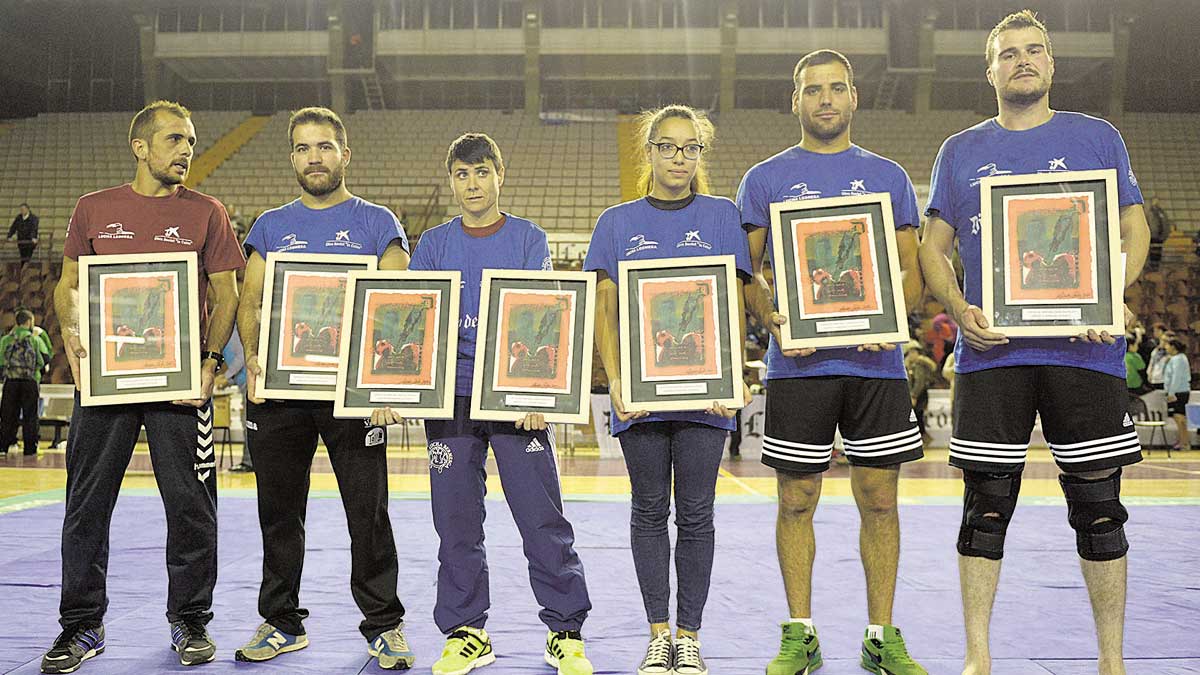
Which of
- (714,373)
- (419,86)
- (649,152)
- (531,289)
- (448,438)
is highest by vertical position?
(419,86)

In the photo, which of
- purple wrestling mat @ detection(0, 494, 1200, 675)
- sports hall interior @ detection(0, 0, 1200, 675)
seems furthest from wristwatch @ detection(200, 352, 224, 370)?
sports hall interior @ detection(0, 0, 1200, 675)

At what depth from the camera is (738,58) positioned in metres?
21.3

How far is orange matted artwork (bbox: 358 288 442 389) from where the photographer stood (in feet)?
9.42

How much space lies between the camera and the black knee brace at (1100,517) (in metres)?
2.54

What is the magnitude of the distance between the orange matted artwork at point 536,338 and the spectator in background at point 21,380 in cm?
936

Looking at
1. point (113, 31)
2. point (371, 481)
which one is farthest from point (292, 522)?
point (113, 31)

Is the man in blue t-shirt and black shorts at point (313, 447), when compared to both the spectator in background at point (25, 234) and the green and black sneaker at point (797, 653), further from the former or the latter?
the spectator in background at point (25, 234)

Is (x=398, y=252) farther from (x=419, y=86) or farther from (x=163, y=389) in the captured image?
(x=419, y=86)

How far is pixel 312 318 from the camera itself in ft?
9.86

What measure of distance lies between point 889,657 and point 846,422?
27.7 inches

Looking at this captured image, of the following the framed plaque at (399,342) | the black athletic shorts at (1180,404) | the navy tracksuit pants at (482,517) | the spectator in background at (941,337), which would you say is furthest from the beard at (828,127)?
the black athletic shorts at (1180,404)

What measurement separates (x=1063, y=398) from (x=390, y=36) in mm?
20520

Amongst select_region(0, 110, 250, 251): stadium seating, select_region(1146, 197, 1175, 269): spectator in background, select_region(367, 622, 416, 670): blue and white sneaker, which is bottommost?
select_region(367, 622, 416, 670): blue and white sneaker

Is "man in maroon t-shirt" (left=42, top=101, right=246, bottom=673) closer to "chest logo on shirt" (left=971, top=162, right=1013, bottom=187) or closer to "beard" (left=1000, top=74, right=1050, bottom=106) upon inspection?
"chest logo on shirt" (left=971, top=162, right=1013, bottom=187)
